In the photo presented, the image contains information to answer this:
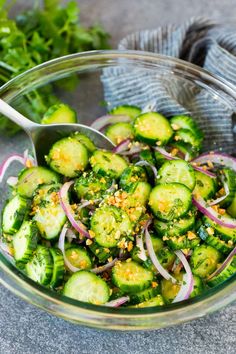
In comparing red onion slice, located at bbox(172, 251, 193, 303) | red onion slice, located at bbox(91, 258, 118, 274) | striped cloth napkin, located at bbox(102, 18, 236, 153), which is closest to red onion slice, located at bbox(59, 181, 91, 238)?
red onion slice, located at bbox(91, 258, 118, 274)

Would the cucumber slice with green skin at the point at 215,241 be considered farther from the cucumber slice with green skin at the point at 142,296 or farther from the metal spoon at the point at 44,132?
the metal spoon at the point at 44,132

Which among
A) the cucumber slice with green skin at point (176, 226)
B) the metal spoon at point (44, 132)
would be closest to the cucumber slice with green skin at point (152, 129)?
the metal spoon at point (44, 132)

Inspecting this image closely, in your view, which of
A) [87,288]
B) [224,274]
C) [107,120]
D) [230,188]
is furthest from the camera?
[107,120]

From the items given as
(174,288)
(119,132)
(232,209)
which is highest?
(119,132)

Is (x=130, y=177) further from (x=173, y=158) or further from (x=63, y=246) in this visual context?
(x=63, y=246)

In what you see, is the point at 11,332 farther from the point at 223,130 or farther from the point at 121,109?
the point at 223,130

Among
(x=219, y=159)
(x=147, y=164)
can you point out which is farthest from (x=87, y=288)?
(x=219, y=159)
